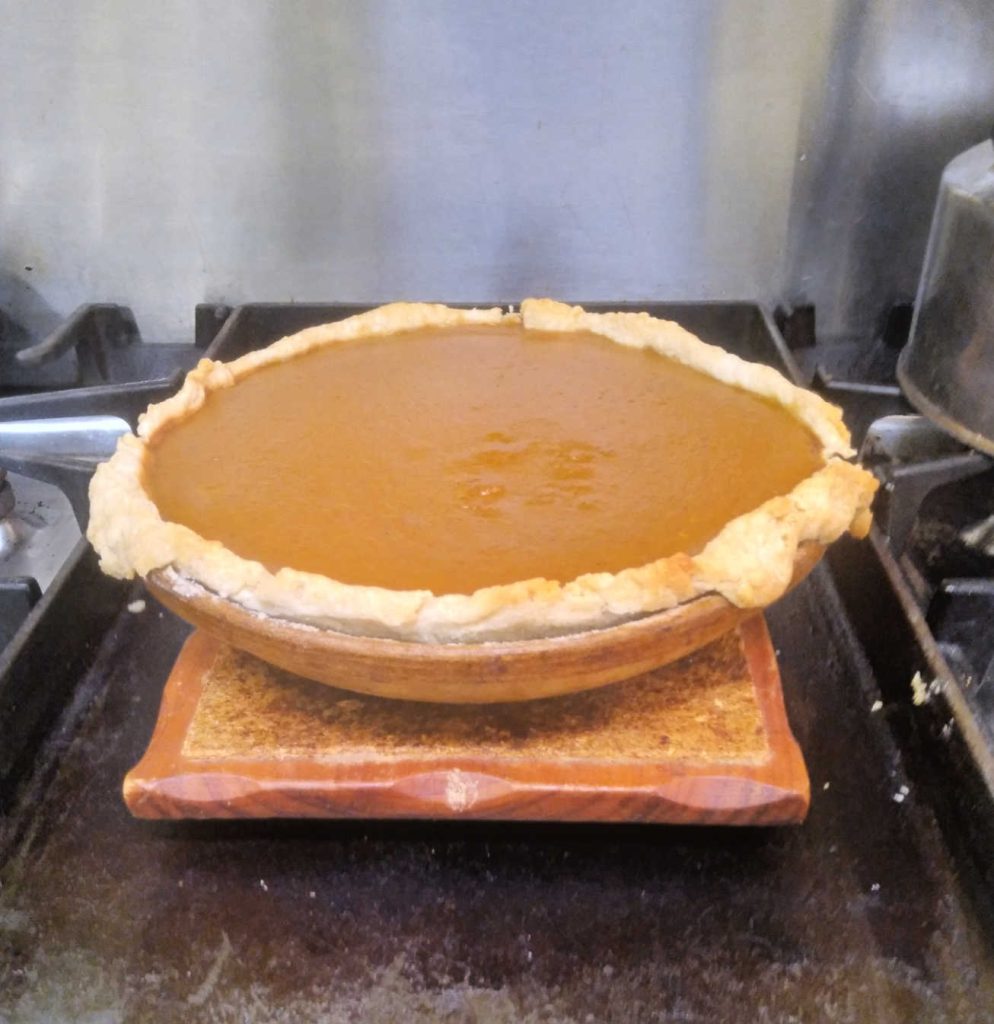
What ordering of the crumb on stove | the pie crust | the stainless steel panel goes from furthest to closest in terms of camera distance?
1. the stainless steel panel
2. the crumb on stove
3. the pie crust

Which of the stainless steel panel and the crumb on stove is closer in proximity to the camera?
the crumb on stove

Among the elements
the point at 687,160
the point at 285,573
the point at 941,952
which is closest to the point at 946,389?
the point at 687,160

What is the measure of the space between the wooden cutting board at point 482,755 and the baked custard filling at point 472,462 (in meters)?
0.17

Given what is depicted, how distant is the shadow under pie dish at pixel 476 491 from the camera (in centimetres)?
70

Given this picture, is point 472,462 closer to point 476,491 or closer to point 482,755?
point 476,491

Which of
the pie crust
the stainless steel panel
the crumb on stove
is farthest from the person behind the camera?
the stainless steel panel

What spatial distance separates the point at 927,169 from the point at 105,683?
1419 millimetres

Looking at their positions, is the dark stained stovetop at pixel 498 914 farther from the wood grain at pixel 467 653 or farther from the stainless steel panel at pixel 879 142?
the stainless steel panel at pixel 879 142

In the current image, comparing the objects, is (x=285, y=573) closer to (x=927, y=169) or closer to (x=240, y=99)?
(x=240, y=99)

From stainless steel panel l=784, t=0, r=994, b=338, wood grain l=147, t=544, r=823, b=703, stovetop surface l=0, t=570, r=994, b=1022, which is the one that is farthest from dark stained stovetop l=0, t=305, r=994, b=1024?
stainless steel panel l=784, t=0, r=994, b=338

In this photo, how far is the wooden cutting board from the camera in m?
0.77

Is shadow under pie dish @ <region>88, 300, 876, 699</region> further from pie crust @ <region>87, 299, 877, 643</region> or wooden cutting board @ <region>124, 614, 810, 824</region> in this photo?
wooden cutting board @ <region>124, 614, 810, 824</region>

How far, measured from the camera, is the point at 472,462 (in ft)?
2.88

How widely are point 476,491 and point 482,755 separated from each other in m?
0.23
